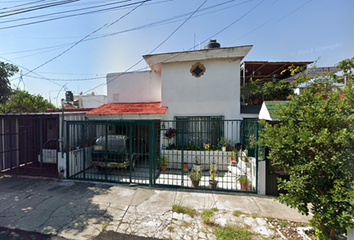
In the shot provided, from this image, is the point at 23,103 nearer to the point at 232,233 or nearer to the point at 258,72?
the point at 232,233

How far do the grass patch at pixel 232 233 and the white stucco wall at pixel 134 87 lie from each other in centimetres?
751

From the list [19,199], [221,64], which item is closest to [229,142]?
[221,64]

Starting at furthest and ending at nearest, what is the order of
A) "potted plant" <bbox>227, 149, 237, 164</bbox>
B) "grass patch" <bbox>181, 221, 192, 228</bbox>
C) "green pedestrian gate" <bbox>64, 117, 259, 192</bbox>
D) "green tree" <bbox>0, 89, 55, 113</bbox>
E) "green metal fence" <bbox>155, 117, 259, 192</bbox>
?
"green tree" <bbox>0, 89, 55, 113</bbox>, "potted plant" <bbox>227, 149, 237, 164</bbox>, "green pedestrian gate" <bbox>64, 117, 259, 192</bbox>, "green metal fence" <bbox>155, 117, 259, 192</bbox>, "grass patch" <bbox>181, 221, 192, 228</bbox>

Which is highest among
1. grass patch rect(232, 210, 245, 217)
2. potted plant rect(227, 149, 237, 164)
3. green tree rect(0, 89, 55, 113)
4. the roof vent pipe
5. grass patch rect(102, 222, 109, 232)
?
the roof vent pipe

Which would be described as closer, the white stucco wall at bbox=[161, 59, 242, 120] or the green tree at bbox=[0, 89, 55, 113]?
the white stucco wall at bbox=[161, 59, 242, 120]

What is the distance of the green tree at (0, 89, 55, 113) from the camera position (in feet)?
27.2

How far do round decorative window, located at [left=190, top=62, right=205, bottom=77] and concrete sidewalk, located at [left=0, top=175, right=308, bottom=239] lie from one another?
5.64 m

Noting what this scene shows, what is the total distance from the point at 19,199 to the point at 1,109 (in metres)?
7.57

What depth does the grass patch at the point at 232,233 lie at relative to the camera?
2754 mm

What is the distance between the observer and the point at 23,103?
884 cm

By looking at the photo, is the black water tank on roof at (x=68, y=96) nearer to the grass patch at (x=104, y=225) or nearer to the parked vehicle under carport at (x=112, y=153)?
the parked vehicle under carport at (x=112, y=153)

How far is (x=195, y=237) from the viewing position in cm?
279

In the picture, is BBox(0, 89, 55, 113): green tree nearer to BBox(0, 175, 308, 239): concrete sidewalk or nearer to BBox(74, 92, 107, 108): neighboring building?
BBox(0, 175, 308, 239): concrete sidewalk

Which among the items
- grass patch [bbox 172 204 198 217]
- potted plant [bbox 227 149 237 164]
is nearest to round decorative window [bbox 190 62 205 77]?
potted plant [bbox 227 149 237 164]
